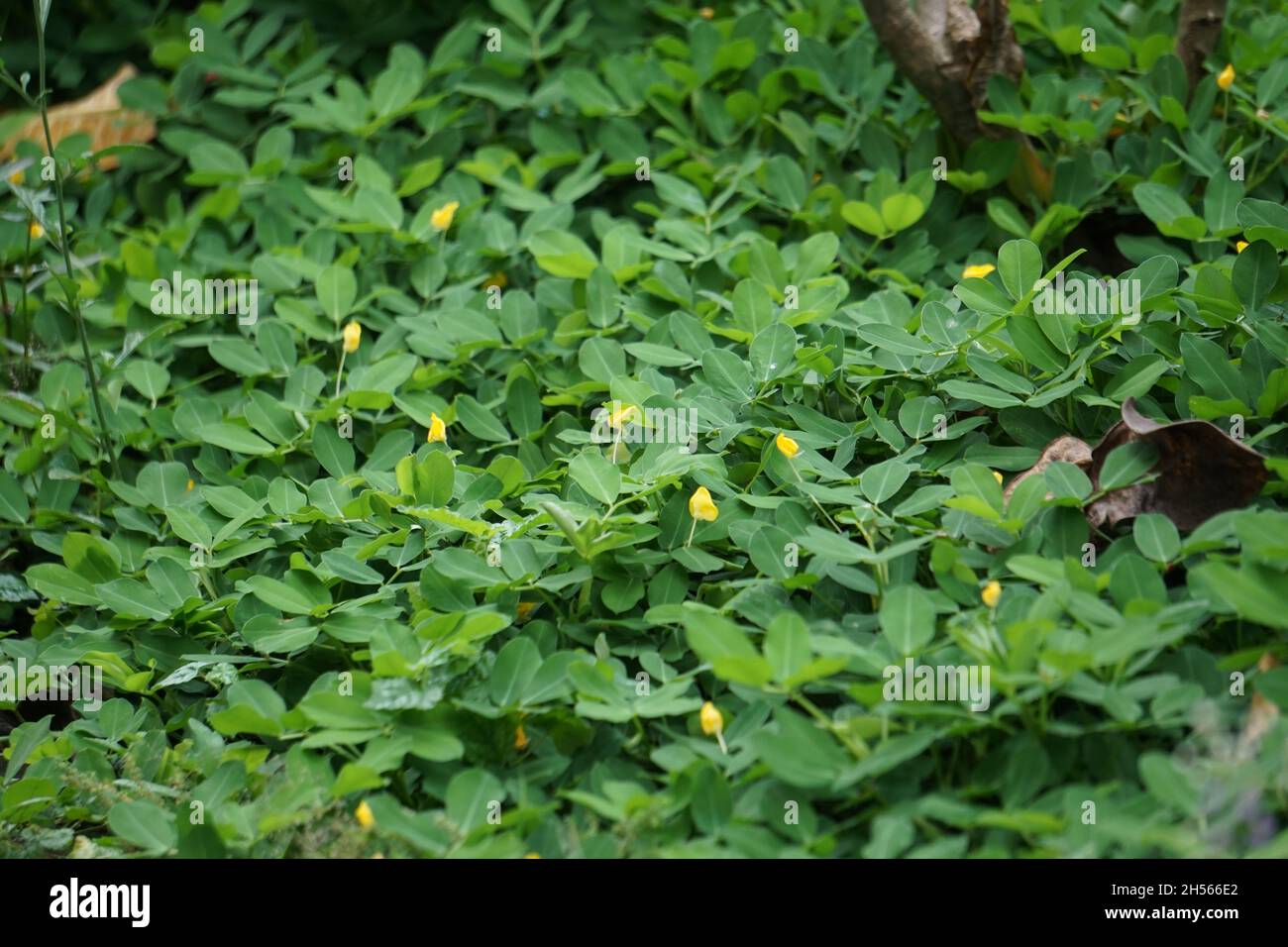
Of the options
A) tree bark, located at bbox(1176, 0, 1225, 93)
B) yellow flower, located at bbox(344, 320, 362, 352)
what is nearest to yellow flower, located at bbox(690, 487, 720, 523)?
yellow flower, located at bbox(344, 320, 362, 352)

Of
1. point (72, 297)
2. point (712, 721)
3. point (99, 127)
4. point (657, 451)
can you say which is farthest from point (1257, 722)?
point (99, 127)

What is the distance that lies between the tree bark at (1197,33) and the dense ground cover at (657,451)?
55mm

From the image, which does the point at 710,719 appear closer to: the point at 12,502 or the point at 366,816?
the point at 366,816

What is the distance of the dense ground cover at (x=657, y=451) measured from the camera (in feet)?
4.88

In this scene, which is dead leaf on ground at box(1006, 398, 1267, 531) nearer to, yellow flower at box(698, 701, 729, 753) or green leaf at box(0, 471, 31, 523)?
yellow flower at box(698, 701, 729, 753)

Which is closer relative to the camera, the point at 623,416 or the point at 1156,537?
the point at 1156,537

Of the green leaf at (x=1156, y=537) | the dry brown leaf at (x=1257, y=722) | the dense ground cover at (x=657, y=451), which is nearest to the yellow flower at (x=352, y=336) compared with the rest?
the dense ground cover at (x=657, y=451)

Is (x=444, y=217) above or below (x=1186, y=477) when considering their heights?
above

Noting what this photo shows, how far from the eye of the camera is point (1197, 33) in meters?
2.65

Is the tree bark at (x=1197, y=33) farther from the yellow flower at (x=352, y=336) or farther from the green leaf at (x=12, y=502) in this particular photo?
the green leaf at (x=12, y=502)

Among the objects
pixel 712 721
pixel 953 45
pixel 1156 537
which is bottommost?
pixel 712 721

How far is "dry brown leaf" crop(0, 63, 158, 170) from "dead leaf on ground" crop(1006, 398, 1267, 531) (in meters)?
2.65

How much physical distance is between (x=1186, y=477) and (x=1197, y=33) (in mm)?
1424

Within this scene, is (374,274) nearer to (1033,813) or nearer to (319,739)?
(319,739)
